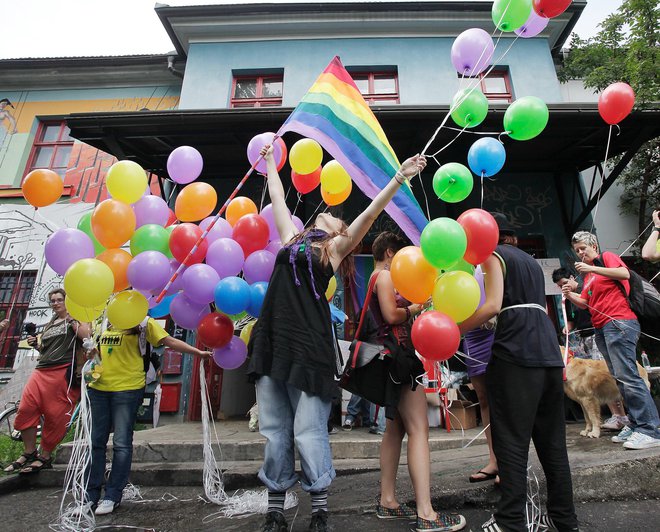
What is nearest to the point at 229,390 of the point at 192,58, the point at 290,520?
the point at 290,520

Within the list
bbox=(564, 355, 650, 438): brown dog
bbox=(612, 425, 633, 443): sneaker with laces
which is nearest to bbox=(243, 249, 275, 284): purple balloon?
bbox=(612, 425, 633, 443): sneaker with laces

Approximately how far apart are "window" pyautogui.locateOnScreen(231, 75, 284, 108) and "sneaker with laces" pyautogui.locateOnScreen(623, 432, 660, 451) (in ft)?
26.3

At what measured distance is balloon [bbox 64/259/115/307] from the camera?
227 cm

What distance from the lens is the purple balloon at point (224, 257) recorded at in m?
2.77

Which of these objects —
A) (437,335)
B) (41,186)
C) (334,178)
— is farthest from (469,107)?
(41,186)

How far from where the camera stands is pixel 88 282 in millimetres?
2285

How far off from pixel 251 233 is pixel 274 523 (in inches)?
72.9

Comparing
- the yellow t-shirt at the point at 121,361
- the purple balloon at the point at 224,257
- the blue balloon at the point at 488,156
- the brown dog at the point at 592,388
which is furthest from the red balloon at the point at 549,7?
the yellow t-shirt at the point at 121,361

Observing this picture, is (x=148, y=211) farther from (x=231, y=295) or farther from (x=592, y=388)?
(x=592, y=388)

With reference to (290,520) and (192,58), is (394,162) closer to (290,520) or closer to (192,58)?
(290,520)

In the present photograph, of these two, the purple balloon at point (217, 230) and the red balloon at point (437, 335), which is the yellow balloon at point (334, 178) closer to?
the purple balloon at point (217, 230)

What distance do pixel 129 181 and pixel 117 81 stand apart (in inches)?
331

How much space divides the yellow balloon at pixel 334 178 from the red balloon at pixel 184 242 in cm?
110

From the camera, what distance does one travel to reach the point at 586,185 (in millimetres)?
7836
